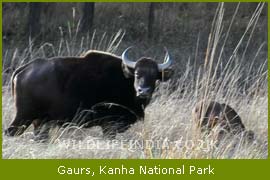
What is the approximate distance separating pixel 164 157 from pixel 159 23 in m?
20.6

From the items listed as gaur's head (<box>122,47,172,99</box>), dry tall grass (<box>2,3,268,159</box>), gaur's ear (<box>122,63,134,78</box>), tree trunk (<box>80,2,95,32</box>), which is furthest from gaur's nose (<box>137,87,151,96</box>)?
tree trunk (<box>80,2,95,32</box>)

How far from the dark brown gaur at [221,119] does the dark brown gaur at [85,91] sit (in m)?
0.78

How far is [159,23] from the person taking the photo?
1068 inches

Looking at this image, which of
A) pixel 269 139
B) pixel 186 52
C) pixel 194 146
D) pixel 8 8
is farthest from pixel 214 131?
pixel 8 8

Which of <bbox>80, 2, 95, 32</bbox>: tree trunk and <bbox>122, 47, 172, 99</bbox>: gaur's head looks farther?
<bbox>80, 2, 95, 32</bbox>: tree trunk

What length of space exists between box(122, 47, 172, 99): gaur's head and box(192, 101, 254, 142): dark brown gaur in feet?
2.12

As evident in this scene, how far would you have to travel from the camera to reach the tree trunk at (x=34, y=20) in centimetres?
2597

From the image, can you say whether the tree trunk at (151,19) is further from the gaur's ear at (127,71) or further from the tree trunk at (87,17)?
the gaur's ear at (127,71)

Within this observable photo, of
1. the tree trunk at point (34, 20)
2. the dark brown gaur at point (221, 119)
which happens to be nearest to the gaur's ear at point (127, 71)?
the dark brown gaur at point (221, 119)

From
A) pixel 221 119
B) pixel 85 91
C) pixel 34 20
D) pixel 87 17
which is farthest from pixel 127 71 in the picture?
pixel 34 20

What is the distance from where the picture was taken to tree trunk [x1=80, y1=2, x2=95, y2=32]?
25.5m

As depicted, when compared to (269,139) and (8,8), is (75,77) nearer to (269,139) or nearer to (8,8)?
(269,139)

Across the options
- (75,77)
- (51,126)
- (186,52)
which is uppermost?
(75,77)

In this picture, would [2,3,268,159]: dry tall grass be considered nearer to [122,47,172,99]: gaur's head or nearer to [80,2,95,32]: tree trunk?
[122,47,172,99]: gaur's head
